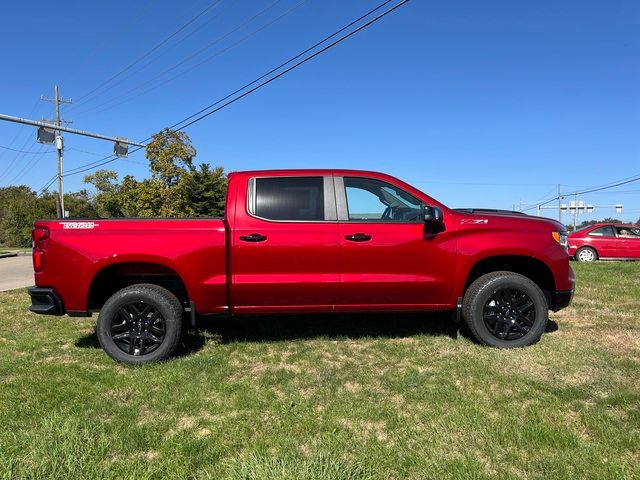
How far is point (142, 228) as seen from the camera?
4.94 meters

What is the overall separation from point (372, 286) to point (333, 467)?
2364 mm

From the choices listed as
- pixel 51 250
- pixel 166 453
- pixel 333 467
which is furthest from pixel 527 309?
pixel 51 250

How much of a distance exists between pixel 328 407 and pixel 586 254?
1644 centimetres

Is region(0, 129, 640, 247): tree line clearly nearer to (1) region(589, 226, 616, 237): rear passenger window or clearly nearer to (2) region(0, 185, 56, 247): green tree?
(2) region(0, 185, 56, 247): green tree

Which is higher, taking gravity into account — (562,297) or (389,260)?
(389,260)

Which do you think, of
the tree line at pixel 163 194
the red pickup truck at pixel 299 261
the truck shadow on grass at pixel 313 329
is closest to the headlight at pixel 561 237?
the red pickup truck at pixel 299 261

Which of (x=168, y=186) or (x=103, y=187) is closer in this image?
(x=168, y=186)

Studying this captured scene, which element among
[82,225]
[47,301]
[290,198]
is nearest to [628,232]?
[290,198]

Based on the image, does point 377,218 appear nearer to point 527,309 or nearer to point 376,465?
point 527,309

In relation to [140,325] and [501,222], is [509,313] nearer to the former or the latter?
[501,222]

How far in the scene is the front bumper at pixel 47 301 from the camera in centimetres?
492

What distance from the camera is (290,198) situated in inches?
206

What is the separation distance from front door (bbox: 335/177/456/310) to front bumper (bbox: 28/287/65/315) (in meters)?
2.76

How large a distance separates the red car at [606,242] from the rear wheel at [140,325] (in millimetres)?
15972
